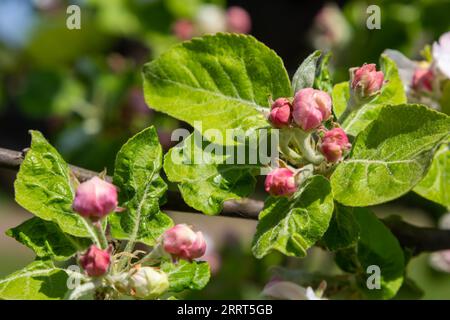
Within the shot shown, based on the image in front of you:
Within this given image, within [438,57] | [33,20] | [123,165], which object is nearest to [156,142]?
[123,165]

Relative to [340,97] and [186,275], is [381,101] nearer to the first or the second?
[340,97]

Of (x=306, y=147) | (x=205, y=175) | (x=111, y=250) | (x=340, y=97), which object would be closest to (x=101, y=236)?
(x=111, y=250)

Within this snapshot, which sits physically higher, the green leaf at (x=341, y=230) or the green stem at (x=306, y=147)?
the green stem at (x=306, y=147)

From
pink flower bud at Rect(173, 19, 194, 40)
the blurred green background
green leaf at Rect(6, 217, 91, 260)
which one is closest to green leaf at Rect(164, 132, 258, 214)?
green leaf at Rect(6, 217, 91, 260)

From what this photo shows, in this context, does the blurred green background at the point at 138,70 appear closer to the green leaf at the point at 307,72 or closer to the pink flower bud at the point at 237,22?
the pink flower bud at the point at 237,22

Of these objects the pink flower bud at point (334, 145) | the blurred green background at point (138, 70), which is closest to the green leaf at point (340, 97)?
the pink flower bud at point (334, 145)

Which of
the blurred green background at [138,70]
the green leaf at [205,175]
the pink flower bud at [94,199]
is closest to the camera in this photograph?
the pink flower bud at [94,199]
